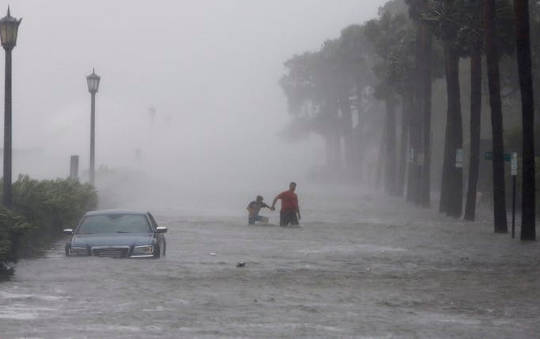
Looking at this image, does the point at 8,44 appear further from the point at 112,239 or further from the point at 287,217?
the point at 287,217

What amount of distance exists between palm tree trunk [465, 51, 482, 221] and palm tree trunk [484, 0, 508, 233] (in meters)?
5.48

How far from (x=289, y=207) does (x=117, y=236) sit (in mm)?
15565

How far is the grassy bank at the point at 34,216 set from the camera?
67.6 feet

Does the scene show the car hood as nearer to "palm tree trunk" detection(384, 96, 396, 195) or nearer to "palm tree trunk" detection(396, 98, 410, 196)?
"palm tree trunk" detection(396, 98, 410, 196)

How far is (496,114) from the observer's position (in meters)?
35.8

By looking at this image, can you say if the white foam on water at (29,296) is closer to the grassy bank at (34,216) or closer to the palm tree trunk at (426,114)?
the grassy bank at (34,216)

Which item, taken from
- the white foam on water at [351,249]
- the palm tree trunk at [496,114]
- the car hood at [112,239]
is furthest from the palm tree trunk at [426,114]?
the car hood at [112,239]

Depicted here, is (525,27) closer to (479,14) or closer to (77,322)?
(479,14)

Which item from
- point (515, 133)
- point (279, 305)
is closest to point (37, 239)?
point (279, 305)

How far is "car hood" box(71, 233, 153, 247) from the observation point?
23.4 meters

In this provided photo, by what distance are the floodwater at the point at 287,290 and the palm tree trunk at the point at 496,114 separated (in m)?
2.24

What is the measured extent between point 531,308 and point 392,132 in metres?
63.3

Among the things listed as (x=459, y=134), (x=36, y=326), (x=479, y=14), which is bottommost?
(x=36, y=326)

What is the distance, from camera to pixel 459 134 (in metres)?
47.0
